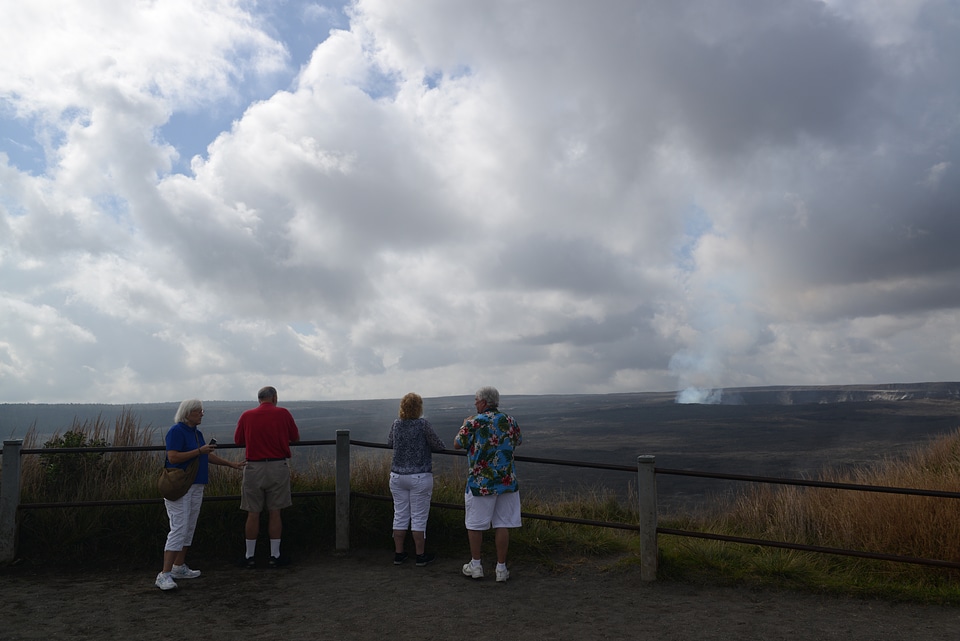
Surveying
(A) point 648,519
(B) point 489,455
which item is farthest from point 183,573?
(A) point 648,519

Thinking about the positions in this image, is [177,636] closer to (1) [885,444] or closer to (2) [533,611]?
(2) [533,611]

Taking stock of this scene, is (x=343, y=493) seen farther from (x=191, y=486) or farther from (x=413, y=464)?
(x=191, y=486)

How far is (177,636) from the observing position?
525 centimetres

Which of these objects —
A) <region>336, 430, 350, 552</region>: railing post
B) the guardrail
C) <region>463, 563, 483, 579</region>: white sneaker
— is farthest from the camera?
<region>336, 430, 350, 552</region>: railing post

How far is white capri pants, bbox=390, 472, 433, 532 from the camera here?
22.9ft

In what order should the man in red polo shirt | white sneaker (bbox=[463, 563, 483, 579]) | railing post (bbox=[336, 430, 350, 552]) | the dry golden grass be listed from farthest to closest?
railing post (bbox=[336, 430, 350, 552])
the dry golden grass
the man in red polo shirt
white sneaker (bbox=[463, 563, 483, 579])

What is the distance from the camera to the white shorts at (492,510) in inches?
253

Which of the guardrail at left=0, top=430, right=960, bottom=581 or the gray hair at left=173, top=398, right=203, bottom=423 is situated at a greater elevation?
the gray hair at left=173, top=398, right=203, bottom=423

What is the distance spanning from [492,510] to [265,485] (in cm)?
240

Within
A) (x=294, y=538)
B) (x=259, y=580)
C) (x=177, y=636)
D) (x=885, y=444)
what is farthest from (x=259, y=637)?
(x=885, y=444)

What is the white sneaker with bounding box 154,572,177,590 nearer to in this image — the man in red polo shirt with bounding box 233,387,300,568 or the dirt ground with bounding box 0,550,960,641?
the dirt ground with bounding box 0,550,960,641

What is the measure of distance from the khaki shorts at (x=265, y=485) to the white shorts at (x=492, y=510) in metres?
1.96

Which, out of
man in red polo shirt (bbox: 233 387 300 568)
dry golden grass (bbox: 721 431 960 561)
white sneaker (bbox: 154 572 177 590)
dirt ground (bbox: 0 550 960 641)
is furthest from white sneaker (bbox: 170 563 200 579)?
dry golden grass (bbox: 721 431 960 561)

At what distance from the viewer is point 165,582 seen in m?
6.32
